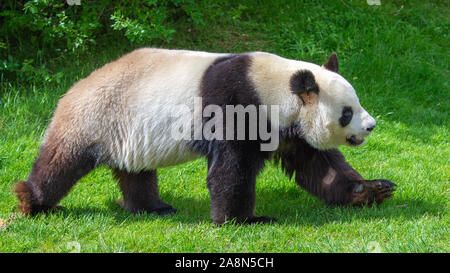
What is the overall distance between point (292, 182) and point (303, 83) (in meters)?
1.55

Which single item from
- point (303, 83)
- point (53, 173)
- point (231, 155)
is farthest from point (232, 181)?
point (53, 173)

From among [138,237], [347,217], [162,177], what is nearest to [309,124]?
[347,217]

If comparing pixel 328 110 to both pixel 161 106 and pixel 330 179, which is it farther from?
pixel 161 106

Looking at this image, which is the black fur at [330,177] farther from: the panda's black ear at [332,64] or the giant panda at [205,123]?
the panda's black ear at [332,64]

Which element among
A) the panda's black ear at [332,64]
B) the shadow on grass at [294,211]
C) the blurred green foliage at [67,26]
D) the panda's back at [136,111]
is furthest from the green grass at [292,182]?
the panda's black ear at [332,64]

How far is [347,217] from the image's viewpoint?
4766 millimetres

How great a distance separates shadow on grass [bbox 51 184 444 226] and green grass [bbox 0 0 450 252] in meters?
0.01

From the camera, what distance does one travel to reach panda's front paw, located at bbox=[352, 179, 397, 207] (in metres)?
4.93

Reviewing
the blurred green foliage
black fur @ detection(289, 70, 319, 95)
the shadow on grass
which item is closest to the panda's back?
the shadow on grass

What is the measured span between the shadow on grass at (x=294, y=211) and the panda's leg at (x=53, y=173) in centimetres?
26

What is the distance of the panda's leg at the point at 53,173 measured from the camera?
15.5 ft

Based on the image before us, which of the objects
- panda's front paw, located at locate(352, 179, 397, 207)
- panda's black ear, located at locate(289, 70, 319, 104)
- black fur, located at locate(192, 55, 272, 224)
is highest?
panda's black ear, located at locate(289, 70, 319, 104)

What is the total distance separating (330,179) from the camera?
505cm

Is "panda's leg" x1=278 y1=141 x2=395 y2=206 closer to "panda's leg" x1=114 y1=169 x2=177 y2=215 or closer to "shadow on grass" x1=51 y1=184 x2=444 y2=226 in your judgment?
"shadow on grass" x1=51 y1=184 x2=444 y2=226
